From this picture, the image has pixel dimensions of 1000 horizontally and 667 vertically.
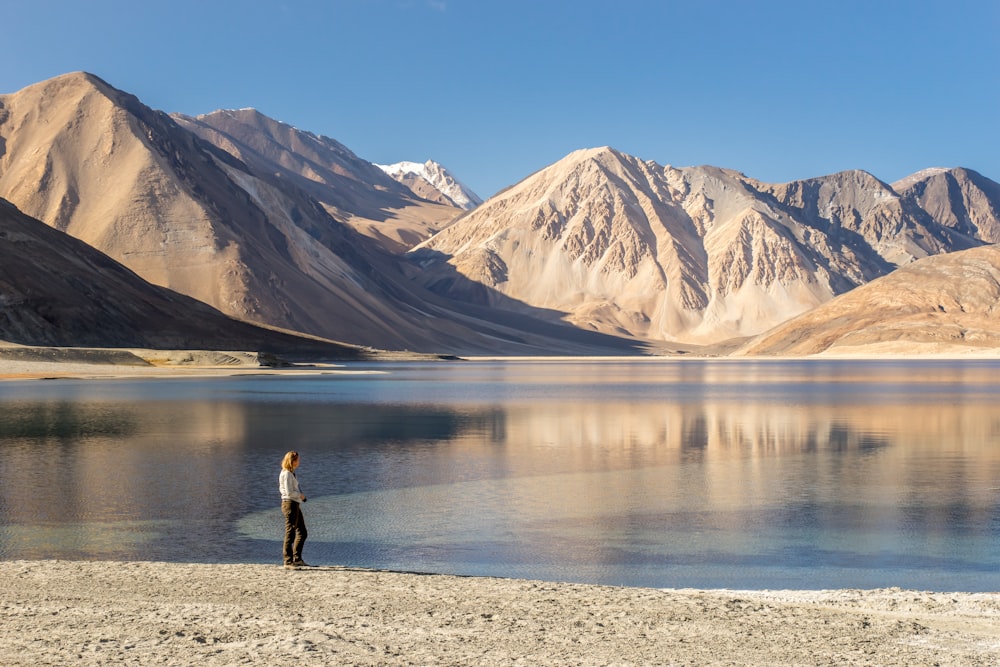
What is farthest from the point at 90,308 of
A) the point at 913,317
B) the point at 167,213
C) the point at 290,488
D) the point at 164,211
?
the point at 913,317

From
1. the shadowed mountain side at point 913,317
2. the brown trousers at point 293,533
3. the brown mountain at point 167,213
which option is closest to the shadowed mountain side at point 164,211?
the brown mountain at point 167,213

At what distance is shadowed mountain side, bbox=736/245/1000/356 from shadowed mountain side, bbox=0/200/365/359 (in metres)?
77.2

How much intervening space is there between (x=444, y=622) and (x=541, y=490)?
12619 mm

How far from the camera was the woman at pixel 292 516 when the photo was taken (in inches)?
596

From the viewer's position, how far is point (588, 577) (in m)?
15.5

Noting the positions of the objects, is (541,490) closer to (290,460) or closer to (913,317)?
(290,460)

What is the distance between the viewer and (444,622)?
11695 millimetres

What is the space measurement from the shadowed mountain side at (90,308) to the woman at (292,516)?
10015cm

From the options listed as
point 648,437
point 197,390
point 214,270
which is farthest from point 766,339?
point 648,437

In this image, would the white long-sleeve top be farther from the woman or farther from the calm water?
the calm water

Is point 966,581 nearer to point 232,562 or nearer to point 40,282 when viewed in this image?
point 232,562

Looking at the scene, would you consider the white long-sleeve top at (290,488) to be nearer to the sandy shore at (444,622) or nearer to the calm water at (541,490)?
the sandy shore at (444,622)

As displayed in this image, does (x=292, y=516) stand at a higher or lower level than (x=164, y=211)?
lower

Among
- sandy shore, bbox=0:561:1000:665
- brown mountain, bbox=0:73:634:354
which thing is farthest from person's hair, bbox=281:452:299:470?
brown mountain, bbox=0:73:634:354
